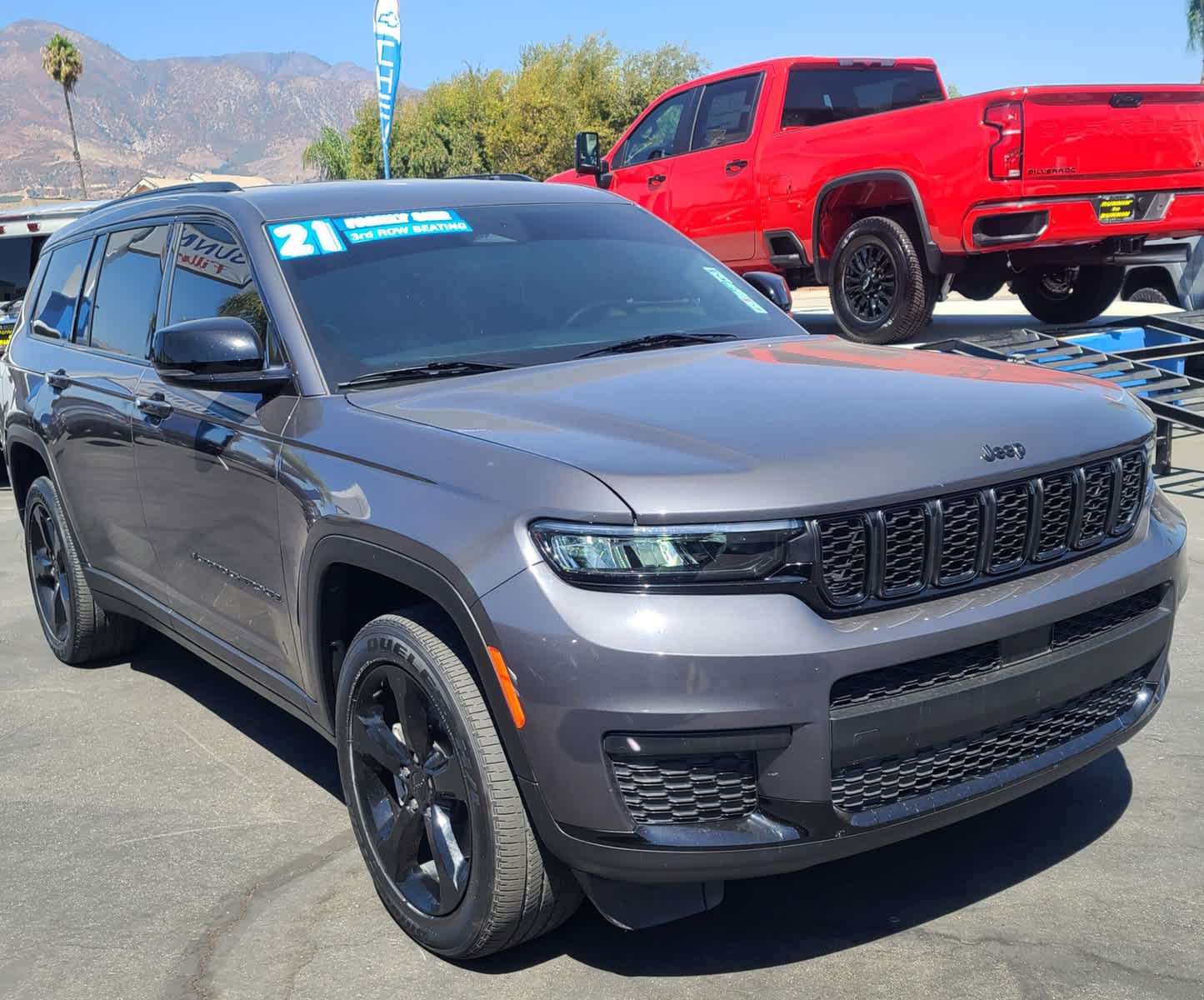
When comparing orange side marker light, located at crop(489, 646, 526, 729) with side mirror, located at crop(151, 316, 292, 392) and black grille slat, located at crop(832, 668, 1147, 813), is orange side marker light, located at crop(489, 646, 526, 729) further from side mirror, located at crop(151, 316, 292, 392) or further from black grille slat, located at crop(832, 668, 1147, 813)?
side mirror, located at crop(151, 316, 292, 392)

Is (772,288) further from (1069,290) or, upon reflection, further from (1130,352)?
(1069,290)

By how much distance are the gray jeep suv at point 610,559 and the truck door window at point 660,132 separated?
7118 mm

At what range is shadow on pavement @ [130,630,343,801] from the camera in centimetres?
450

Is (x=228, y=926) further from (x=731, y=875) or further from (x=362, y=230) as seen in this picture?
(x=362, y=230)

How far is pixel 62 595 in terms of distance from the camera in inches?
222

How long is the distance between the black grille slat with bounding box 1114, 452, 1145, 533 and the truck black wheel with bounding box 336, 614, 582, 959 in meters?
1.51

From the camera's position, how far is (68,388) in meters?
5.09

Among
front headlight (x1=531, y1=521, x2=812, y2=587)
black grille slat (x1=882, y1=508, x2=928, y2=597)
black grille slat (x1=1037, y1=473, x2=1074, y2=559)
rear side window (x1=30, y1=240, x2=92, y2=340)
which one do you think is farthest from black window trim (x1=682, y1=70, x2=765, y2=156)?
front headlight (x1=531, y1=521, x2=812, y2=587)

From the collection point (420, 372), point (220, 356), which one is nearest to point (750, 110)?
point (420, 372)

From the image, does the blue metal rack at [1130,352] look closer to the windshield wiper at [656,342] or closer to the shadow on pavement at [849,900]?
the windshield wiper at [656,342]

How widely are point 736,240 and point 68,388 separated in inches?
250

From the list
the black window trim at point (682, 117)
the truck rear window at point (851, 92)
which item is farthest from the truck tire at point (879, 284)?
the black window trim at point (682, 117)

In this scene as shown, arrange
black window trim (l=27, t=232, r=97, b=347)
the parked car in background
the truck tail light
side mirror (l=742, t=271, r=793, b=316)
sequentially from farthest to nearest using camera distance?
the parked car in background → the truck tail light → black window trim (l=27, t=232, r=97, b=347) → side mirror (l=742, t=271, r=793, b=316)


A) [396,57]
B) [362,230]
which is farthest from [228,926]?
[396,57]
